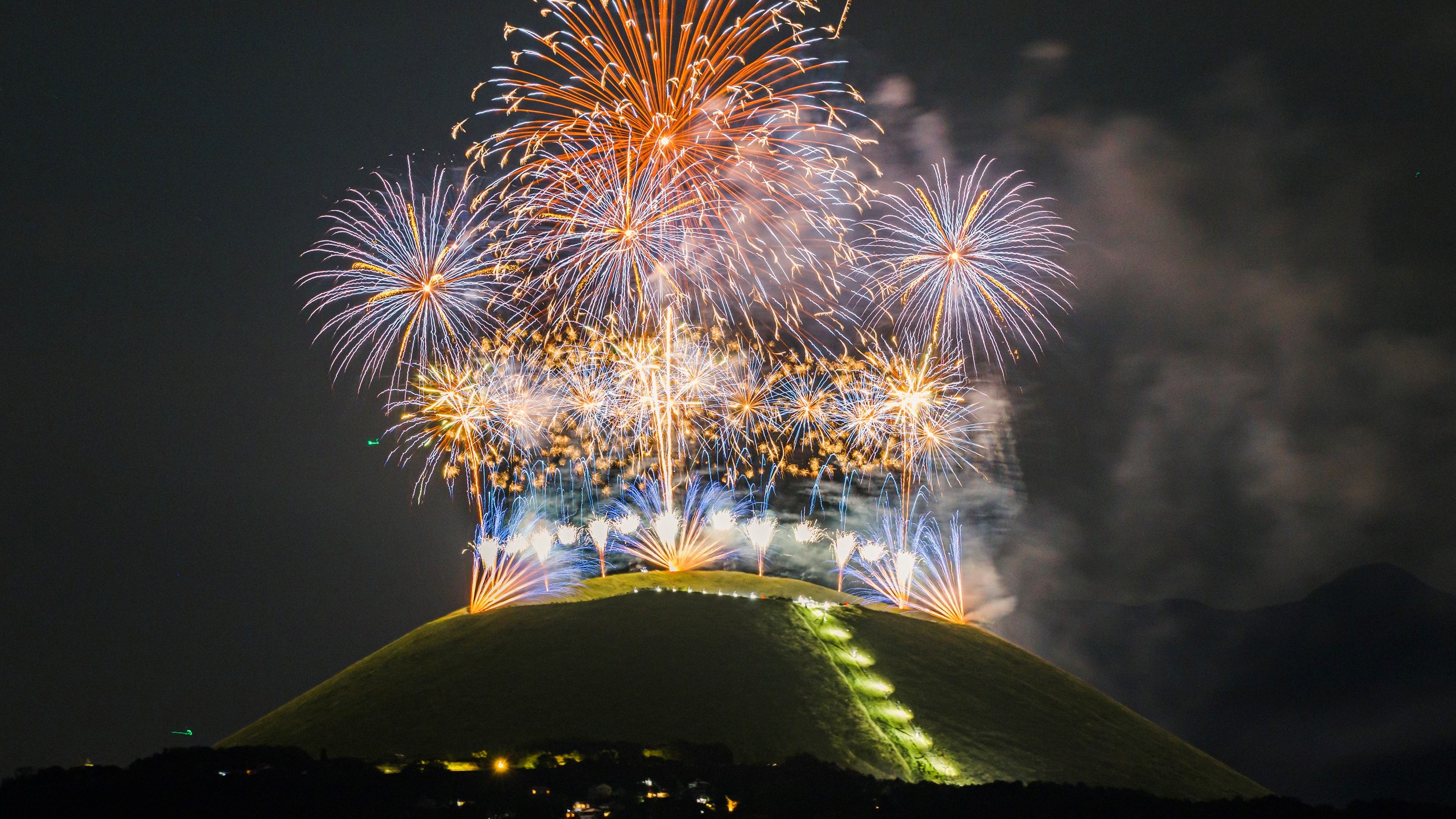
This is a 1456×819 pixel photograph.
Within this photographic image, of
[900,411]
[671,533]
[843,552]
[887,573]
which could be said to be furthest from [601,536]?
[900,411]

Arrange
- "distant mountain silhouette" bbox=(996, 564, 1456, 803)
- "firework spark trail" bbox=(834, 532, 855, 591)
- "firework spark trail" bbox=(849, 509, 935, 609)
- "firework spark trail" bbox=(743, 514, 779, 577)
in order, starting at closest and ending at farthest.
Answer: "firework spark trail" bbox=(834, 532, 855, 591), "firework spark trail" bbox=(849, 509, 935, 609), "firework spark trail" bbox=(743, 514, 779, 577), "distant mountain silhouette" bbox=(996, 564, 1456, 803)

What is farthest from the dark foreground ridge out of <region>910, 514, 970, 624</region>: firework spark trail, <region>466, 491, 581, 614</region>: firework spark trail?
<region>910, 514, 970, 624</region>: firework spark trail

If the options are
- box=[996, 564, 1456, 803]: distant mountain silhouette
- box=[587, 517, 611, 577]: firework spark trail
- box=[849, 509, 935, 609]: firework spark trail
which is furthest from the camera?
box=[996, 564, 1456, 803]: distant mountain silhouette

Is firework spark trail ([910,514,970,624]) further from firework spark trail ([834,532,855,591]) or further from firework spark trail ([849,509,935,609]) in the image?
firework spark trail ([834,532,855,591])

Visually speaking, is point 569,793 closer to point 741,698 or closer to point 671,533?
point 741,698

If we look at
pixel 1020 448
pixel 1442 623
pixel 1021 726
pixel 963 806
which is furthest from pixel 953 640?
pixel 1442 623

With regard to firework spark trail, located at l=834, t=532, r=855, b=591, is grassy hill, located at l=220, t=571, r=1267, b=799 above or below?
below

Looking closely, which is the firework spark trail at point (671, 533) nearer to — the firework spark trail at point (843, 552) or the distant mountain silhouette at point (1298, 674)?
the firework spark trail at point (843, 552)
